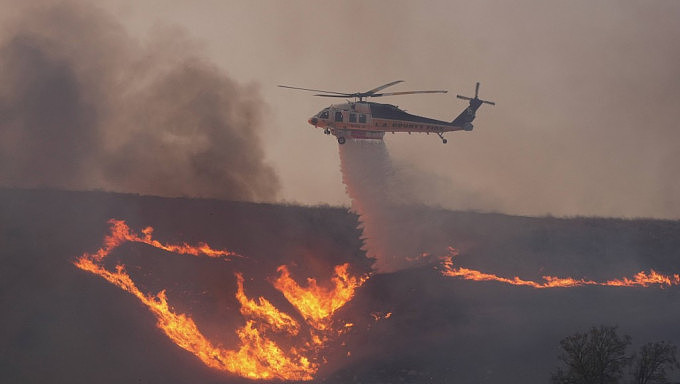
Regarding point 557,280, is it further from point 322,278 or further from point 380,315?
point 322,278

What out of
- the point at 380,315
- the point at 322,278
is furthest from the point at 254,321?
the point at 380,315

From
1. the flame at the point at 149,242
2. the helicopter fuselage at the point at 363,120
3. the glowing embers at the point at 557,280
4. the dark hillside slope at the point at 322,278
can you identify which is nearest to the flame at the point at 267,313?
Answer: the dark hillside slope at the point at 322,278

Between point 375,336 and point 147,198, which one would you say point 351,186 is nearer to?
point 375,336

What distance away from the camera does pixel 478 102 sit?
66125mm

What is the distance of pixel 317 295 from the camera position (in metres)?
60.2

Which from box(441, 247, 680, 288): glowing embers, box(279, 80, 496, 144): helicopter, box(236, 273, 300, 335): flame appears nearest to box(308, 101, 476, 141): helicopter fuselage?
box(279, 80, 496, 144): helicopter

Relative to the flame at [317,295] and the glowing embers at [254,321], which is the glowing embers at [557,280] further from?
the glowing embers at [254,321]

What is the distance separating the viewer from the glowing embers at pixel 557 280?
6194cm

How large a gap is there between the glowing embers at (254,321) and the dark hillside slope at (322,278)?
80 centimetres

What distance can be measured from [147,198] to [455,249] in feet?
76.8

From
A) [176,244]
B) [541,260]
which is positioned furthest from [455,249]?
[176,244]

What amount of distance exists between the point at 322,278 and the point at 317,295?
1582 mm

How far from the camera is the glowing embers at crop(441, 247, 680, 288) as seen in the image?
203 ft

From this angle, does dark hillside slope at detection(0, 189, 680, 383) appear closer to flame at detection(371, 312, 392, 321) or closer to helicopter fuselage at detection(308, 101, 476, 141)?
flame at detection(371, 312, 392, 321)
